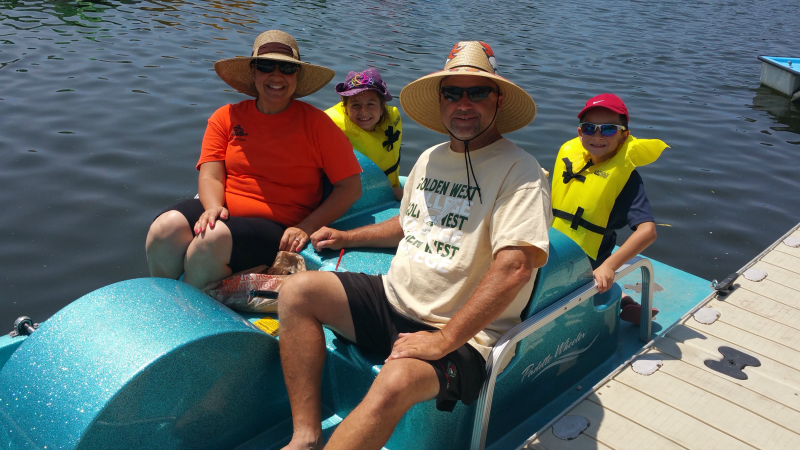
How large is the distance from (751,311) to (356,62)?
718 cm

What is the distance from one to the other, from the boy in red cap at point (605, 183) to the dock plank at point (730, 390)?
524 millimetres

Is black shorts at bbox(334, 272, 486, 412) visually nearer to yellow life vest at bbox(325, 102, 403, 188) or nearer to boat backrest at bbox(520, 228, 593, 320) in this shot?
boat backrest at bbox(520, 228, 593, 320)

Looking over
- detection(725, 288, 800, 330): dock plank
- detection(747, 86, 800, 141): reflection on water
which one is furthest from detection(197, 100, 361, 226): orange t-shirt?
detection(747, 86, 800, 141): reflection on water

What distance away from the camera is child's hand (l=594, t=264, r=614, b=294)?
2479mm

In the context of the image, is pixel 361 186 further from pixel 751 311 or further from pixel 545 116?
pixel 545 116

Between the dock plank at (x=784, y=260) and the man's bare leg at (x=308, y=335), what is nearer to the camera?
the man's bare leg at (x=308, y=335)

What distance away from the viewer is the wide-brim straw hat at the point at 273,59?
2.83m

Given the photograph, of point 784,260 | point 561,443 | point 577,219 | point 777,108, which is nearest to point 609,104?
point 577,219

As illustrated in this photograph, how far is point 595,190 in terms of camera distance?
2928 millimetres

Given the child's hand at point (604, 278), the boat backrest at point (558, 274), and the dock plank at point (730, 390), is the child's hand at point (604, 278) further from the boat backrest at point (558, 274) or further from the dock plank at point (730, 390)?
the dock plank at point (730, 390)

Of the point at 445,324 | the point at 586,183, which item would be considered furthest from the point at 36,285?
the point at 586,183

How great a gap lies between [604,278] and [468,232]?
0.81 m

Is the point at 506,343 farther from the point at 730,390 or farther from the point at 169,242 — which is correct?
the point at 169,242

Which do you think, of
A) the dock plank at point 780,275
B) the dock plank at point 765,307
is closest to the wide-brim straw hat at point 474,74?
the dock plank at point 765,307
